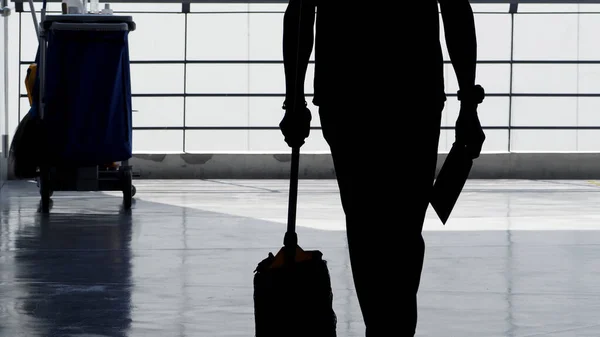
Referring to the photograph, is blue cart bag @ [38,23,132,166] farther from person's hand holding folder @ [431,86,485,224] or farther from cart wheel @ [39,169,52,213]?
person's hand holding folder @ [431,86,485,224]

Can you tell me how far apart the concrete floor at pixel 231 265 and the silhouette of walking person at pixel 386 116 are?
2.43 ft

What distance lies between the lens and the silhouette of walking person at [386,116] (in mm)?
3379

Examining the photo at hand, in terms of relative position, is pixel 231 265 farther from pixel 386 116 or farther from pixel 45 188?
pixel 45 188

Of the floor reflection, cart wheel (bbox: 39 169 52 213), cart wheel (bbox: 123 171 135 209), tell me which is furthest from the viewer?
cart wheel (bbox: 123 171 135 209)

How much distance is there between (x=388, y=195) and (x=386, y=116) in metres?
0.22

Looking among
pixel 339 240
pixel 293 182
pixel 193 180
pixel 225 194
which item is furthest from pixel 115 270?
pixel 193 180

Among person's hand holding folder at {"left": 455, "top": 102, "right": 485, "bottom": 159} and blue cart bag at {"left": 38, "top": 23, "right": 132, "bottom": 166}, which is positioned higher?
person's hand holding folder at {"left": 455, "top": 102, "right": 485, "bottom": 159}

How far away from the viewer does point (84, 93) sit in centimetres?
825

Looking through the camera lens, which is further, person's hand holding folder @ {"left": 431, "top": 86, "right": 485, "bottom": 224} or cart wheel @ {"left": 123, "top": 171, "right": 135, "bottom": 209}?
cart wheel @ {"left": 123, "top": 171, "right": 135, "bottom": 209}

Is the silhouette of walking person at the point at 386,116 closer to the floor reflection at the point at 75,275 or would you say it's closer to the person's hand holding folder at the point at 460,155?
the person's hand holding folder at the point at 460,155

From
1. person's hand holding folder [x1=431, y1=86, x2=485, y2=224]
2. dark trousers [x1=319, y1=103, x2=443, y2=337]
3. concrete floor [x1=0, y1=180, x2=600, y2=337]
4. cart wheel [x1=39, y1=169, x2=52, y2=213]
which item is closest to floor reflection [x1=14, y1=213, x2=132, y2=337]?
concrete floor [x1=0, y1=180, x2=600, y2=337]

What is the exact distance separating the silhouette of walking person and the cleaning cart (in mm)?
4934

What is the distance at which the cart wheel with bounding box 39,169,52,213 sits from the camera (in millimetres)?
8523

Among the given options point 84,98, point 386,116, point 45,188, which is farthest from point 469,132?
point 45,188
